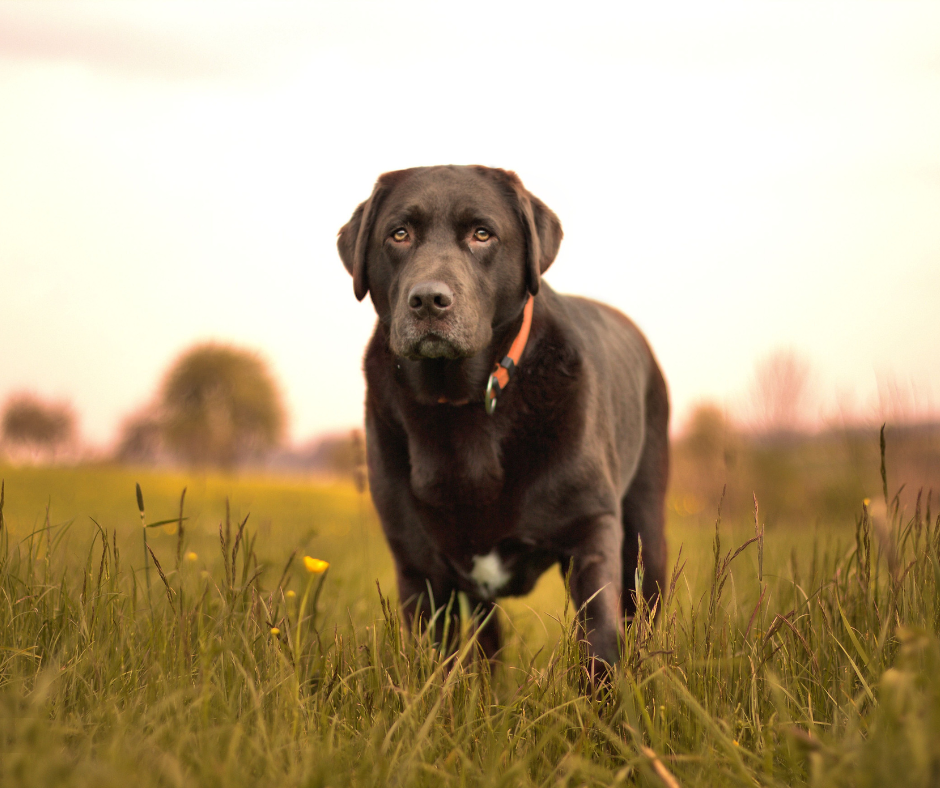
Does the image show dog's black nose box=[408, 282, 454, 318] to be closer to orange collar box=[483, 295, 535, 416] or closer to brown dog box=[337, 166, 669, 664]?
brown dog box=[337, 166, 669, 664]

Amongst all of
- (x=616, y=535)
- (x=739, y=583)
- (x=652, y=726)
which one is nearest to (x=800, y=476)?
(x=739, y=583)

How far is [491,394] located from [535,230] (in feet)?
2.40

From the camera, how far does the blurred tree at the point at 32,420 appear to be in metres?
35.2

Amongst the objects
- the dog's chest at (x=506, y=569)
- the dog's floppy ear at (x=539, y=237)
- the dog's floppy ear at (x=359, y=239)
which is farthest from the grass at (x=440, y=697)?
the dog's floppy ear at (x=539, y=237)

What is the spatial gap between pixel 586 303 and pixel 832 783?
3066 millimetres

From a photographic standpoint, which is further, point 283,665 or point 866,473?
point 866,473

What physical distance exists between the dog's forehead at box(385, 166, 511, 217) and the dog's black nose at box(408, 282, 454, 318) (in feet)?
1.66

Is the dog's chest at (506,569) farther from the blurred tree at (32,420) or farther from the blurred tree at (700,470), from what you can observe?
the blurred tree at (32,420)

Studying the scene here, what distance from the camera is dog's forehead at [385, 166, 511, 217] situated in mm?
3105

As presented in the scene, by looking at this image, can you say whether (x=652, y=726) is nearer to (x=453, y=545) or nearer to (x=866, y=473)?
(x=453, y=545)

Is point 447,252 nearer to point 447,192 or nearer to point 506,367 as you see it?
point 447,192

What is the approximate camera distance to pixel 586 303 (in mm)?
4277

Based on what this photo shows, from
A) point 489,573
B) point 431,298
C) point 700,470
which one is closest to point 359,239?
point 431,298

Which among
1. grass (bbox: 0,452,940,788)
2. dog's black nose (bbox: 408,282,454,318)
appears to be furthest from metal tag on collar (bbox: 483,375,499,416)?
grass (bbox: 0,452,940,788)
